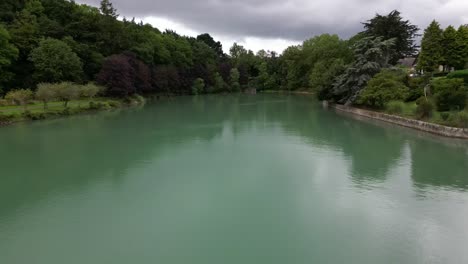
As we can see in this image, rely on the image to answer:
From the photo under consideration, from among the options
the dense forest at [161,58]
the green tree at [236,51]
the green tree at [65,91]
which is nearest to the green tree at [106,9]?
the dense forest at [161,58]

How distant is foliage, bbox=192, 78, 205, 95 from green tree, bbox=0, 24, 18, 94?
31.5 meters

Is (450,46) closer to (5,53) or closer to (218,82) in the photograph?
(5,53)

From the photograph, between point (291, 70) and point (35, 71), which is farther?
point (291, 70)

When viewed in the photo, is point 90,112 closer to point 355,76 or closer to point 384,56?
point 355,76

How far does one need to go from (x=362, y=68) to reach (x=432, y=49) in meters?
7.38

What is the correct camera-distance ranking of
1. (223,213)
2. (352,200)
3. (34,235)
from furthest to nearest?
(352,200), (223,213), (34,235)

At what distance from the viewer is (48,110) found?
25562 millimetres

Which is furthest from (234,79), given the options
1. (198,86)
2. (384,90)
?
(384,90)

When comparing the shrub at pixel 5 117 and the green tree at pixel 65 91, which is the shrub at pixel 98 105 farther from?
the shrub at pixel 5 117

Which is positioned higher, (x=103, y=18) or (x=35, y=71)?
(x=103, y=18)

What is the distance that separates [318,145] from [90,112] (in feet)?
69.0

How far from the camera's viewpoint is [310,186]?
33.1 ft

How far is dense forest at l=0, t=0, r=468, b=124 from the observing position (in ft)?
87.6

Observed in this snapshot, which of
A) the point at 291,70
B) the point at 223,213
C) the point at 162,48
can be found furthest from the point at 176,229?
the point at 291,70
